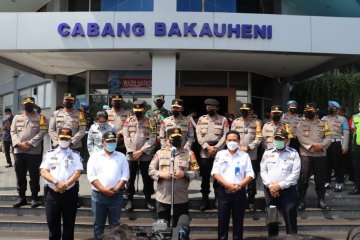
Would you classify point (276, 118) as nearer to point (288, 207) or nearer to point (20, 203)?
point (288, 207)

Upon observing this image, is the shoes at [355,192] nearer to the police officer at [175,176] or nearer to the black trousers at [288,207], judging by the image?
the black trousers at [288,207]

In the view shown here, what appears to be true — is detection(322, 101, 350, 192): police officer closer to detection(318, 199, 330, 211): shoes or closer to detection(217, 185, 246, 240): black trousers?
detection(318, 199, 330, 211): shoes

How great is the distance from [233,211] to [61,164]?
2.44 m

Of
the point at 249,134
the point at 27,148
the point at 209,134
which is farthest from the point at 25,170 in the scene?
the point at 249,134

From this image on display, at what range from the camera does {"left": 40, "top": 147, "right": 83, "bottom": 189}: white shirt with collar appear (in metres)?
5.20

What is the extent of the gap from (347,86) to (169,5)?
9.71m

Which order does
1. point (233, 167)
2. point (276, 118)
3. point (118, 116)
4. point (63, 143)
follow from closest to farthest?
point (63, 143) < point (233, 167) < point (276, 118) < point (118, 116)

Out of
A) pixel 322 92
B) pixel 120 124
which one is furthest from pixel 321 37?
pixel 322 92

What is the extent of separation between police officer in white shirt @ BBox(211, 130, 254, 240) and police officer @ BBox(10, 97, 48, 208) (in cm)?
337

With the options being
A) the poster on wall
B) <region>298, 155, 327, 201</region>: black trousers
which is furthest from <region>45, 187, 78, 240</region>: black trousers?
the poster on wall

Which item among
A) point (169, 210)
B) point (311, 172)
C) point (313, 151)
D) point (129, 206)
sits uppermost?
point (313, 151)

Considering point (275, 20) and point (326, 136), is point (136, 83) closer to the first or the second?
point (275, 20)

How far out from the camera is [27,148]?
22.4ft

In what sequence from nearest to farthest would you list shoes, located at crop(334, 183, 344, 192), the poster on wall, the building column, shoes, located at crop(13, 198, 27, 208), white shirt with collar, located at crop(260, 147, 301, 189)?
white shirt with collar, located at crop(260, 147, 301, 189) < shoes, located at crop(13, 198, 27, 208) < shoes, located at crop(334, 183, 344, 192) < the building column < the poster on wall
